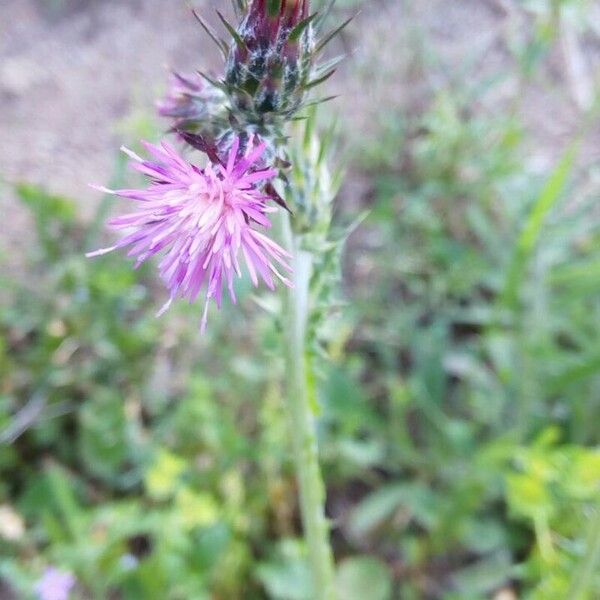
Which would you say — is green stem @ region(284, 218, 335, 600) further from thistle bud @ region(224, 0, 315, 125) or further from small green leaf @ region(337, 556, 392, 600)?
small green leaf @ region(337, 556, 392, 600)

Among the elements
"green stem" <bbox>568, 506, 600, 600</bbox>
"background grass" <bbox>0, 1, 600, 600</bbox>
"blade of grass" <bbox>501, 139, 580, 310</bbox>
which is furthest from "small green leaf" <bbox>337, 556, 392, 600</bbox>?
"blade of grass" <bbox>501, 139, 580, 310</bbox>

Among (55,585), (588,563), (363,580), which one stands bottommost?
(363,580)

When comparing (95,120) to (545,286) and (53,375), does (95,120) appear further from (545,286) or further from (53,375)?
(545,286)

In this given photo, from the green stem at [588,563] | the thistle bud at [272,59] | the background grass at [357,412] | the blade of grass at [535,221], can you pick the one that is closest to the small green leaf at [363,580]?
the background grass at [357,412]

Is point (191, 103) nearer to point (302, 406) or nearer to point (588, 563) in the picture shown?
point (302, 406)

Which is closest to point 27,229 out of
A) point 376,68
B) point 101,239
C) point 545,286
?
point 101,239

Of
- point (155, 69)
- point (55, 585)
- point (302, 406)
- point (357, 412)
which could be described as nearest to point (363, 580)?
point (357, 412)

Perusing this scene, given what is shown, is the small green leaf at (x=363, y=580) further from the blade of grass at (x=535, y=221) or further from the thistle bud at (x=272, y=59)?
the thistle bud at (x=272, y=59)
